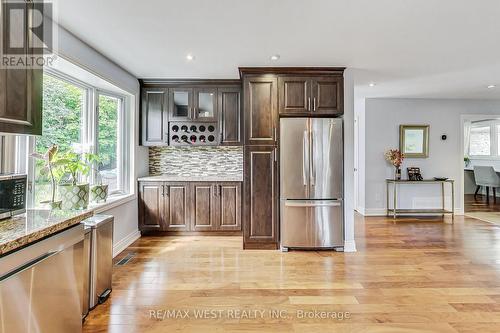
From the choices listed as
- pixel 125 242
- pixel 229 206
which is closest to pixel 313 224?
pixel 229 206

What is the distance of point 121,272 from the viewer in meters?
2.98

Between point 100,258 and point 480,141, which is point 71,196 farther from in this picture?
point 480,141

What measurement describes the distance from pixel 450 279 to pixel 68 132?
14.1ft

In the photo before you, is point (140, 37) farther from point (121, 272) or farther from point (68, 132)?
point (121, 272)

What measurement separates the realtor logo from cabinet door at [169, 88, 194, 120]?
2.55m

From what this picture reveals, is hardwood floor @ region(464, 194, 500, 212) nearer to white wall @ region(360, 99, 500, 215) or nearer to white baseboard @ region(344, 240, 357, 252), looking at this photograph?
white wall @ region(360, 99, 500, 215)

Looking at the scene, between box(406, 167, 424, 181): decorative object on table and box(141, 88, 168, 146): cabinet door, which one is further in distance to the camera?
box(406, 167, 424, 181): decorative object on table

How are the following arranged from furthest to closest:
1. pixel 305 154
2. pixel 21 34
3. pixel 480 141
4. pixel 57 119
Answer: pixel 480 141, pixel 305 154, pixel 57 119, pixel 21 34

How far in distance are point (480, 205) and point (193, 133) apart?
7131 millimetres

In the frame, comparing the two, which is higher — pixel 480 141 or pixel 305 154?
pixel 480 141

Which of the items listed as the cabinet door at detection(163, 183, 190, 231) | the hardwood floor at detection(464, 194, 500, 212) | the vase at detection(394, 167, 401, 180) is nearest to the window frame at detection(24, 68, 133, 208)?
the cabinet door at detection(163, 183, 190, 231)

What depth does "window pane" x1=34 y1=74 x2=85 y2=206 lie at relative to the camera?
2.67 metres

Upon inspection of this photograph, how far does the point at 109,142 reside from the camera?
386 cm

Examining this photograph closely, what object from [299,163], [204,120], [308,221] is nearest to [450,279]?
[308,221]
